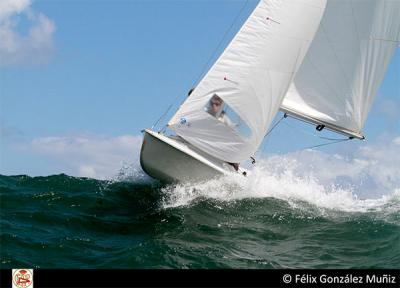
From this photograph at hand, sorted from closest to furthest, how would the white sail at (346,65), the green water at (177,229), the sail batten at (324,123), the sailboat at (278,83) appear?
1. the green water at (177,229)
2. the sailboat at (278,83)
3. the white sail at (346,65)
4. the sail batten at (324,123)

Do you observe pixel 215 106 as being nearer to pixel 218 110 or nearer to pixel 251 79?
A: pixel 218 110

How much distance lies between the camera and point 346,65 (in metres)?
11.9

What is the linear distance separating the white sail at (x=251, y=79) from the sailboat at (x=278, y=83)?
0.07ft

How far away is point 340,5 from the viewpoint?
1154cm

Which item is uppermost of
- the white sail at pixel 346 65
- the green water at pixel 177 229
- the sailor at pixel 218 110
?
the white sail at pixel 346 65

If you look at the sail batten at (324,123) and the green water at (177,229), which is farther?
the sail batten at (324,123)

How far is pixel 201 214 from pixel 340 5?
18.6ft

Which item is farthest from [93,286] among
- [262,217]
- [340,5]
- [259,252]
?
[340,5]

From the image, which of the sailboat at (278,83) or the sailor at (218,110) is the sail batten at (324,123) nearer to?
the sailboat at (278,83)

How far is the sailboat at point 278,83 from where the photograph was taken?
10422 millimetres

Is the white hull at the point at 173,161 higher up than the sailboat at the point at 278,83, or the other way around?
the sailboat at the point at 278,83

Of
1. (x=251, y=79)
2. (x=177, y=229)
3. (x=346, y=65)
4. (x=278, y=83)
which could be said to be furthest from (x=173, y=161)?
(x=346, y=65)

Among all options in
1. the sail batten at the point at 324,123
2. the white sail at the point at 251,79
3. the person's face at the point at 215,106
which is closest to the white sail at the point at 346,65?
the sail batten at the point at 324,123

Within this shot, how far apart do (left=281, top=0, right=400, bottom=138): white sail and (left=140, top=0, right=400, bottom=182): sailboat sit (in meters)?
0.02
